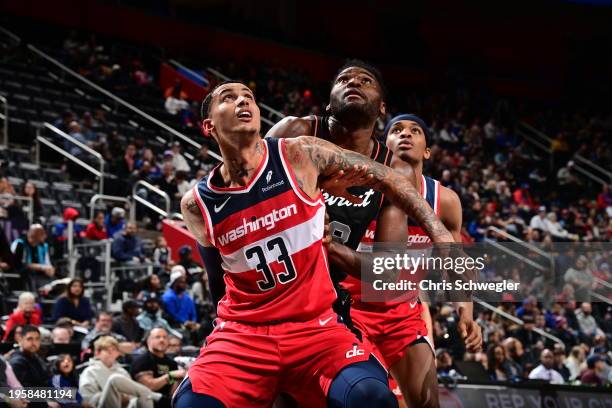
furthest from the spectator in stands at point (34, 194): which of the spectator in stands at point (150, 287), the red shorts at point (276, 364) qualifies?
the red shorts at point (276, 364)

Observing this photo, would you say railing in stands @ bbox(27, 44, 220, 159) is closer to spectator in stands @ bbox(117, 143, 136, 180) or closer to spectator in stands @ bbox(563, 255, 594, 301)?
spectator in stands @ bbox(117, 143, 136, 180)

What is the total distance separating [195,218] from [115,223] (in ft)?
30.6

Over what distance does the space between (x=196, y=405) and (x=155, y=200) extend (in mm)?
11958

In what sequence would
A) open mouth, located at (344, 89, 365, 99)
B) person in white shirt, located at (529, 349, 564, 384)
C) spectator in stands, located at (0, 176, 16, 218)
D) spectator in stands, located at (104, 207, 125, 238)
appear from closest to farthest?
open mouth, located at (344, 89, 365, 99) < spectator in stands, located at (0, 176, 16, 218) < person in white shirt, located at (529, 349, 564, 384) < spectator in stands, located at (104, 207, 125, 238)

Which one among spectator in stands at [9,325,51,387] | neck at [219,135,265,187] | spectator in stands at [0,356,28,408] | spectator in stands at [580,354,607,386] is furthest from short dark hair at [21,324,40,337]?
spectator in stands at [580,354,607,386]

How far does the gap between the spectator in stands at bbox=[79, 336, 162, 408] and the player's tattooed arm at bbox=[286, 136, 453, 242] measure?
178 inches

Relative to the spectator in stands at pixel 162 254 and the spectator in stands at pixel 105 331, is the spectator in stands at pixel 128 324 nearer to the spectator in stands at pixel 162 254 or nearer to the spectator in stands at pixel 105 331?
the spectator in stands at pixel 105 331

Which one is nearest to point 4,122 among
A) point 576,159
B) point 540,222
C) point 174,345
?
point 174,345

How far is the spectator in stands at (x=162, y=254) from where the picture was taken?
14.0 m

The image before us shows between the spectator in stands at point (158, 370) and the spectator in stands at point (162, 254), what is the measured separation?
4472mm

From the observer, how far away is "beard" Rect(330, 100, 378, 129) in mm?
5496

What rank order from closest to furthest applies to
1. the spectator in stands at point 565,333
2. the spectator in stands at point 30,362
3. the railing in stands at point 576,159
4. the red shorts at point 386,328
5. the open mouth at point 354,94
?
the open mouth at point 354,94 → the red shorts at point 386,328 → the spectator in stands at point 30,362 → the spectator in stands at point 565,333 → the railing in stands at point 576,159

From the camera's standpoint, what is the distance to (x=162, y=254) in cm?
1407

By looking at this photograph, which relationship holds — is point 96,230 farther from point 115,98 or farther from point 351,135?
point 351,135
